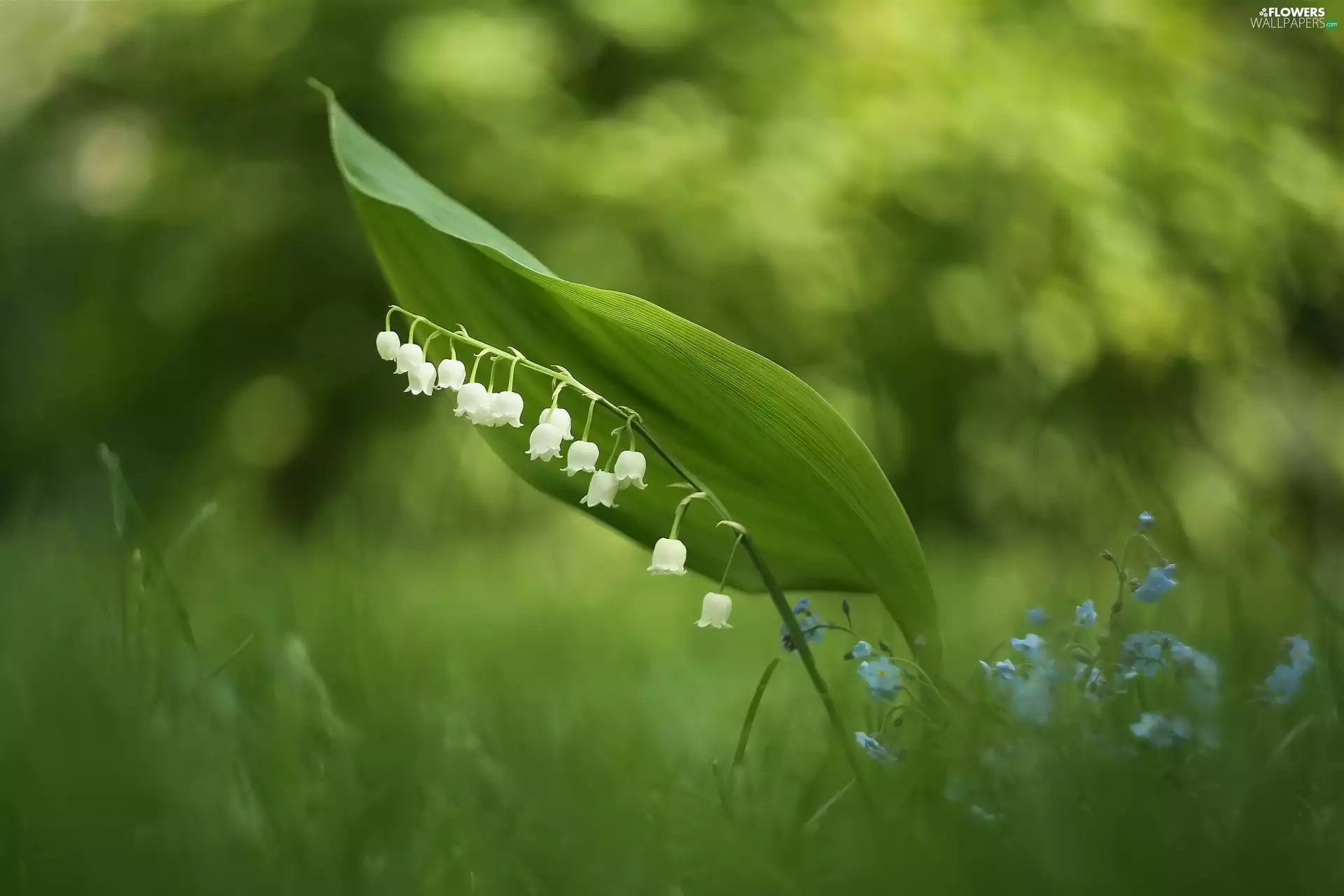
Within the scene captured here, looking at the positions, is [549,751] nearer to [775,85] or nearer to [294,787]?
[294,787]

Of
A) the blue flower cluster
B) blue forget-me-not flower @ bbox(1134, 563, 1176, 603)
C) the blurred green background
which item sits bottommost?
the blurred green background

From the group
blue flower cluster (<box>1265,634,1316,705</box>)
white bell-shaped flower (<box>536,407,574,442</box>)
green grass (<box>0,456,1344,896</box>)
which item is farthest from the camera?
white bell-shaped flower (<box>536,407,574,442</box>)

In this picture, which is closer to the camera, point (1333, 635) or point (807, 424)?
point (1333, 635)

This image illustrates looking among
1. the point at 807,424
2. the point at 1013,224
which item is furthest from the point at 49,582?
the point at 1013,224

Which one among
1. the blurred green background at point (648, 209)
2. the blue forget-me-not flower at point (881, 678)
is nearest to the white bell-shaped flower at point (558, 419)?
the blue forget-me-not flower at point (881, 678)

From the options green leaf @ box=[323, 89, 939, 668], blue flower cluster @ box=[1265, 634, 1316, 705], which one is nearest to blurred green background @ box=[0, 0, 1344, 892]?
green leaf @ box=[323, 89, 939, 668]

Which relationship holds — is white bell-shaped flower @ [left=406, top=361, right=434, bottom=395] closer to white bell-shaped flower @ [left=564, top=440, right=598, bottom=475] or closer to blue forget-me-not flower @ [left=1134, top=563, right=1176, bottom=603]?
white bell-shaped flower @ [left=564, top=440, right=598, bottom=475]

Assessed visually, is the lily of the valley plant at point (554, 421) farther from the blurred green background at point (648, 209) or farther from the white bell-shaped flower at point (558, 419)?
the blurred green background at point (648, 209)
